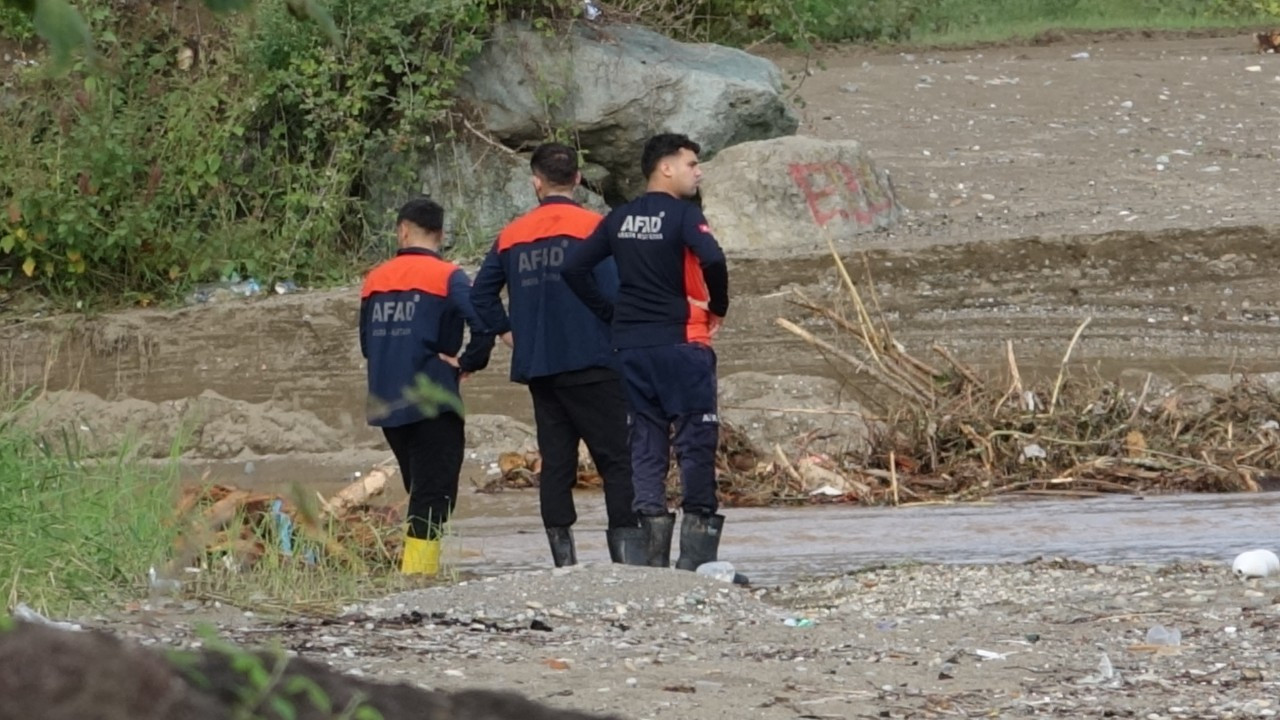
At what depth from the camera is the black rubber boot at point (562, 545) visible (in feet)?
27.9

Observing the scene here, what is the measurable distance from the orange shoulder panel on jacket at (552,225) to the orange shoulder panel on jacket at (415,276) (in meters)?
0.27

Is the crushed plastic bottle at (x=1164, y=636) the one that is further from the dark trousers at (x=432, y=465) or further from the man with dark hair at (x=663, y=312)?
the dark trousers at (x=432, y=465)

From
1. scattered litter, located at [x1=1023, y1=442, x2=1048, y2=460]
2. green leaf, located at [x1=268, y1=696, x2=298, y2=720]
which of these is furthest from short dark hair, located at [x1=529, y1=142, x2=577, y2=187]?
green leaf, located at [x1=268, y1=696, x2=298, y2=720]

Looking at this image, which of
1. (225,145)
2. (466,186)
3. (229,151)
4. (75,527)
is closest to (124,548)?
(75,527)

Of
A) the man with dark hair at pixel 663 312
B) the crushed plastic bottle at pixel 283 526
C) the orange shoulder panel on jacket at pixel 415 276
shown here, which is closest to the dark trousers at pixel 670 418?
the man with dark hair at pixel 663 312

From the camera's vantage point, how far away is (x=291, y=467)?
49.0 ft

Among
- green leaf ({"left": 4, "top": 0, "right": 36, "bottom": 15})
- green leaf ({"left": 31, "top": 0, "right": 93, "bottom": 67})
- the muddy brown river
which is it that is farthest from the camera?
the muddy brown river

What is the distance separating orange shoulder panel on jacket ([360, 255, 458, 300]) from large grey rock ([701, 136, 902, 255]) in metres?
8.13

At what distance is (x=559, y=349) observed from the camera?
8.20m

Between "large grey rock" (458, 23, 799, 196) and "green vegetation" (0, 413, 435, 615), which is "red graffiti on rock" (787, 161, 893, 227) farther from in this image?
"green vegetation" (0, 413, 435, 615)

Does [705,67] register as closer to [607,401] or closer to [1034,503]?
[1034,503]

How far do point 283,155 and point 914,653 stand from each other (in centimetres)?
1193

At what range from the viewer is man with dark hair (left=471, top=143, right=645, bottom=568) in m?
8.22

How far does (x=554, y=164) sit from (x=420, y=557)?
1641 millimetres
